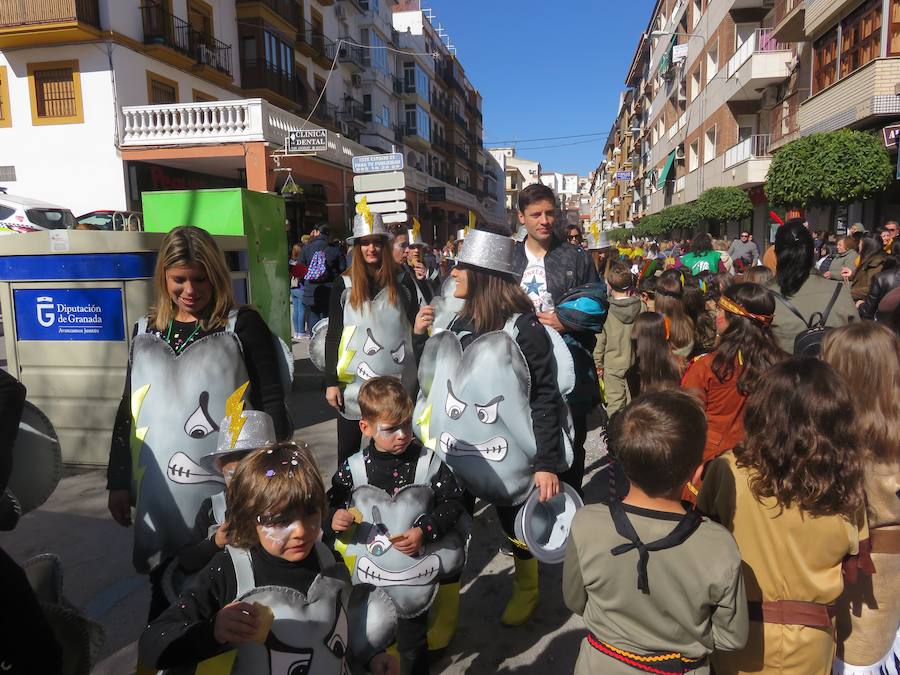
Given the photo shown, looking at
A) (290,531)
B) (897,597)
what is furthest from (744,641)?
(290,531)

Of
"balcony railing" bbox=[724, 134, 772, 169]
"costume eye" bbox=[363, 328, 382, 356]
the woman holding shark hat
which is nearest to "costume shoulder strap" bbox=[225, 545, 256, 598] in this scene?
the woman holding shark hat

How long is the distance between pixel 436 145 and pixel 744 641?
165 ft

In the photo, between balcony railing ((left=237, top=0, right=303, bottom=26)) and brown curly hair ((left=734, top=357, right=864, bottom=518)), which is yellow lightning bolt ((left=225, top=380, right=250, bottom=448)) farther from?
balcony railing ((left=237, top=0, right=303, bottom=26))

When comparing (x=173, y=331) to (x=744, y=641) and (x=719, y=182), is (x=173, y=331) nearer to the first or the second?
(x=744, y=641)

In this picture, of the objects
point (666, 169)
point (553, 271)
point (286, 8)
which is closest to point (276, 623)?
point (553, 271)

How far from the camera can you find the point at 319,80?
28500mm

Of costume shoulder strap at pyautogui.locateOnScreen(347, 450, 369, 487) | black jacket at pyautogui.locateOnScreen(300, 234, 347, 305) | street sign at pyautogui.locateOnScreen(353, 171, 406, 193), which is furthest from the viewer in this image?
street sign at pyautogui.locateOnScreen(353, 171, 406, 193)

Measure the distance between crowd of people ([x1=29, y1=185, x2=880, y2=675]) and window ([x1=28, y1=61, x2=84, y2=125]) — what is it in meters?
17.8

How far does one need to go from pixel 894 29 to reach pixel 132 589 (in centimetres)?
1785

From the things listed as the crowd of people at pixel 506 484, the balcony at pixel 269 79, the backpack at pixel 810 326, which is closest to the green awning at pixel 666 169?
the balcony at pixel 269 79

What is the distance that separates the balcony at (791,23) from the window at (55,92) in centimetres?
2084

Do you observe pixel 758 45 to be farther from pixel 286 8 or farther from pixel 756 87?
pixel 286 8

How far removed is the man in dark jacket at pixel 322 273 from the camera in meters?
8.84

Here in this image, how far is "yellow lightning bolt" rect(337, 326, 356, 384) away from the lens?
339 centimetres
